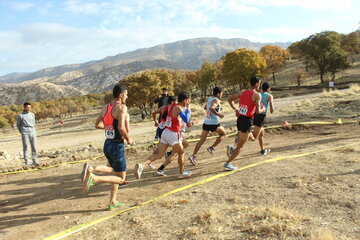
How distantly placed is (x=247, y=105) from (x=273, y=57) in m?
65.8

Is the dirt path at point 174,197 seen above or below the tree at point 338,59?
below

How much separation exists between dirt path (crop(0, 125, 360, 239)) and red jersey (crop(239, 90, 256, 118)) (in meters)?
1.37

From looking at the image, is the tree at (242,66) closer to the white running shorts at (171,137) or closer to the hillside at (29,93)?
the white running shorts at (171,137)

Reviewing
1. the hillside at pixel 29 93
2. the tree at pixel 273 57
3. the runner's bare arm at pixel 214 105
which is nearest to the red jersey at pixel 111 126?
the runner's bare arm at pixel 214 105

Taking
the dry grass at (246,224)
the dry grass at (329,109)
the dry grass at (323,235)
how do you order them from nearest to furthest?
the dry grass at (323,235), the dry grass at (246,224), the dry grass at (329,109)

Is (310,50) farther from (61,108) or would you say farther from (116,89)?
(61,108)

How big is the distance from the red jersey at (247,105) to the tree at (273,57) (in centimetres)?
6177

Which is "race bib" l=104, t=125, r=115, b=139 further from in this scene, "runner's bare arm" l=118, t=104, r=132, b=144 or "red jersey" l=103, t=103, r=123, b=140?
"runner's bare arm" l=118, t=104, r=132, b=144

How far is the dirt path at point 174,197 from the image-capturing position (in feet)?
14.0

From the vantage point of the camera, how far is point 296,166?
6477mm

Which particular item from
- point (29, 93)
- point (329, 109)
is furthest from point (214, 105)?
point (29, 93)

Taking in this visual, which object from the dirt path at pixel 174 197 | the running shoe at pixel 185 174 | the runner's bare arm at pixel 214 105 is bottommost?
the dirt path at pixel 174 197

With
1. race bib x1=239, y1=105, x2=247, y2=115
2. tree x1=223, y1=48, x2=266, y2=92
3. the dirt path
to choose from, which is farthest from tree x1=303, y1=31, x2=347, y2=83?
race bib x1=239, y1=105, x2=247, y2=115

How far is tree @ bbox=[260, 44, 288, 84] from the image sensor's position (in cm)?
6525
